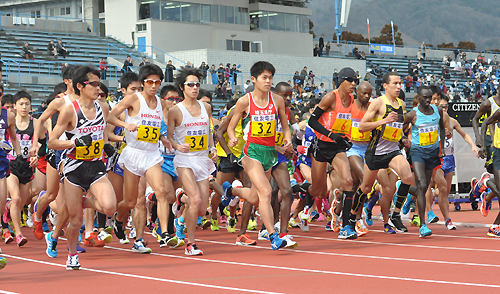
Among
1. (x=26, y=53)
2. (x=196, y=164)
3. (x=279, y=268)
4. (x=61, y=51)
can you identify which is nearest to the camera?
(x=279, y=268)

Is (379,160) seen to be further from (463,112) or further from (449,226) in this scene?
(463,112)

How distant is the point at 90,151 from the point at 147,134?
1.09 metres

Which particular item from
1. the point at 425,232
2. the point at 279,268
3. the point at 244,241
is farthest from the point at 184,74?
the point at 425,232

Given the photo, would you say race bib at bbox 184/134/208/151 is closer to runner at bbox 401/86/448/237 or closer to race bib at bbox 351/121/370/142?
race bib at bbox 351/121/370/142

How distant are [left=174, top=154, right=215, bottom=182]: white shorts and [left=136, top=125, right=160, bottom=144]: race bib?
1.38 ft

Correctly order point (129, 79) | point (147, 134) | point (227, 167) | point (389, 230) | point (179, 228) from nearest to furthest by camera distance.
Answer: point (147, 134)
point (179, 228)
point (129, 79)
point (389, 230)
point (227, 167)

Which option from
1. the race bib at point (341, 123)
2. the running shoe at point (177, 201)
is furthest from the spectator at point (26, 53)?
the race bib at point (341, 123)

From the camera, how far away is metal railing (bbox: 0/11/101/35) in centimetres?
3728

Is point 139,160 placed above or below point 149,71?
below

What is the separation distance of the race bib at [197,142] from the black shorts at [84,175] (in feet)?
5.15

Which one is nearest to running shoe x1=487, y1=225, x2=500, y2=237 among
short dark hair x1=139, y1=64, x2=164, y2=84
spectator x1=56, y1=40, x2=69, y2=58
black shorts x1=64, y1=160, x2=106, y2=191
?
short dark hair x1=139, y1=64, x2=164, y2=84

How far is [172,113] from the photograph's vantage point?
9023mm

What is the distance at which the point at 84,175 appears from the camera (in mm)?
7742

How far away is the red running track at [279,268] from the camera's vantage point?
21.0 feet
